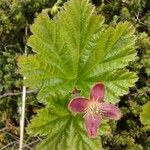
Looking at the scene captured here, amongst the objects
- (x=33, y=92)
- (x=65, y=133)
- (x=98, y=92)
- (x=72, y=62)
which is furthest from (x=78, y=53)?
(x=33, y=92)

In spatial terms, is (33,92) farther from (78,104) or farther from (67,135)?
(78,104)

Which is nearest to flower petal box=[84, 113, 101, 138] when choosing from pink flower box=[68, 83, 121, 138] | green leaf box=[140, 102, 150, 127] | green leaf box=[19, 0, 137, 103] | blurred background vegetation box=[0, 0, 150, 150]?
pink flower box=[68, 83, 121, 138]

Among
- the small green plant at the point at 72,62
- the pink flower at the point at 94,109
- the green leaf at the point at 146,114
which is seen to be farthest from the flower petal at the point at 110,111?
the green leaf at the point at 146,114

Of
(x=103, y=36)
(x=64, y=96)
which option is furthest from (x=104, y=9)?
(x=64, y=96)

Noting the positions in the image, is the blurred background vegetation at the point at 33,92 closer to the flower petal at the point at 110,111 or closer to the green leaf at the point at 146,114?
the green leaf at the point at 146,114

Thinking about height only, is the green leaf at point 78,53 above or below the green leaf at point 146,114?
above

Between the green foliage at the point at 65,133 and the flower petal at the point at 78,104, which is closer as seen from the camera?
the flower petal at the point at 78,104

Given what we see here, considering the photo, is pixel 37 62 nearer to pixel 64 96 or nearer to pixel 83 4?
pixel 64 96
